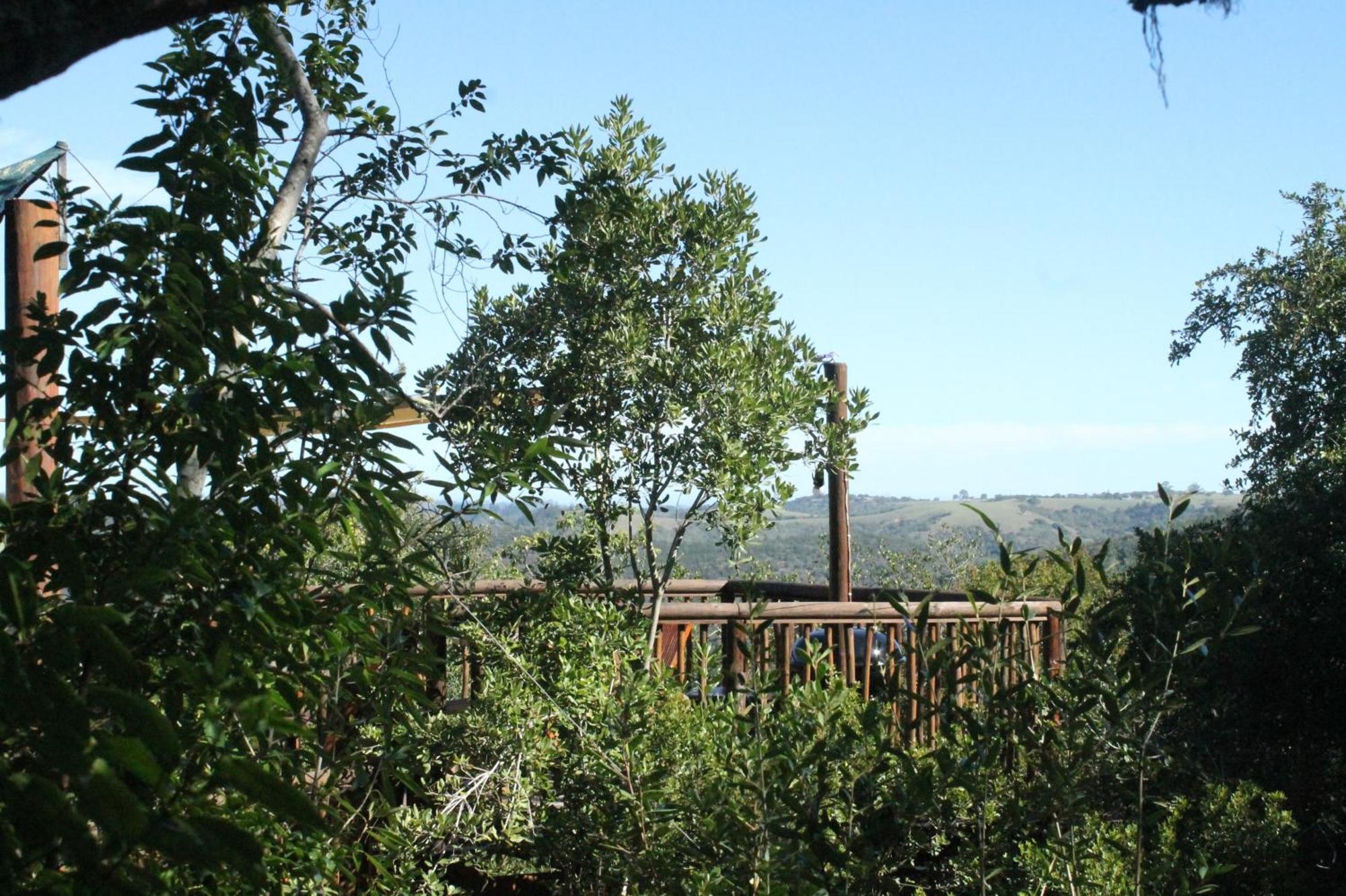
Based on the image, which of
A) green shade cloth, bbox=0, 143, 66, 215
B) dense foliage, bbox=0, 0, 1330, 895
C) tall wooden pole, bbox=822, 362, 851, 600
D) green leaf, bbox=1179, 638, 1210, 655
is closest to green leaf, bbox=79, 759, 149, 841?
dense foliage, bbox=0, 0, 1330, 895

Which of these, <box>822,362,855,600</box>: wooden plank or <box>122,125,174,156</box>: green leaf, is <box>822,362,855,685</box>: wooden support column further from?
<box>122,125,174,156</box>: green leaf

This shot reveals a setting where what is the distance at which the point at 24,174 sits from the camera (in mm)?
6363

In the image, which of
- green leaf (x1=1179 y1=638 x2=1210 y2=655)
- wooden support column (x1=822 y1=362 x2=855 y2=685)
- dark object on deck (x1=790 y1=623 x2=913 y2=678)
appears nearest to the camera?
green leaf (x1=1179 y1=638 x2=1210 y2=655)

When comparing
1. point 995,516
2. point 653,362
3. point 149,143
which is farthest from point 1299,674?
point 995,516

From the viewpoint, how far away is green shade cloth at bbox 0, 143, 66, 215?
6082mm

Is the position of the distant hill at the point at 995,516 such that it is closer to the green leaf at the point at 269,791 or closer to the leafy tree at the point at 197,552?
the leafy tree at the point at 197,552

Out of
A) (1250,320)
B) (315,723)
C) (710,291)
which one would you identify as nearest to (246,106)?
(315,723)

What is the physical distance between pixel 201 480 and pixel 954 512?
115440 millimetres

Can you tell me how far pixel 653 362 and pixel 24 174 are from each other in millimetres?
3741

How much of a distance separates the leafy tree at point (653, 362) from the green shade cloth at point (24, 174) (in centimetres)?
247

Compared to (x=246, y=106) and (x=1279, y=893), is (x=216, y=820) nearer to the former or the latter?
(x=246, y=106)

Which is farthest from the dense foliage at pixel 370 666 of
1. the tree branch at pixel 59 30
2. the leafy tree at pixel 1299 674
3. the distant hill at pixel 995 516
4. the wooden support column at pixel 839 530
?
the distant hill at pixel 995 516

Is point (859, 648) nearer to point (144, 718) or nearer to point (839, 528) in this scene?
point (839, 528)

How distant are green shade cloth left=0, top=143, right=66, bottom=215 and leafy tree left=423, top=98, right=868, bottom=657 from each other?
2475mm
